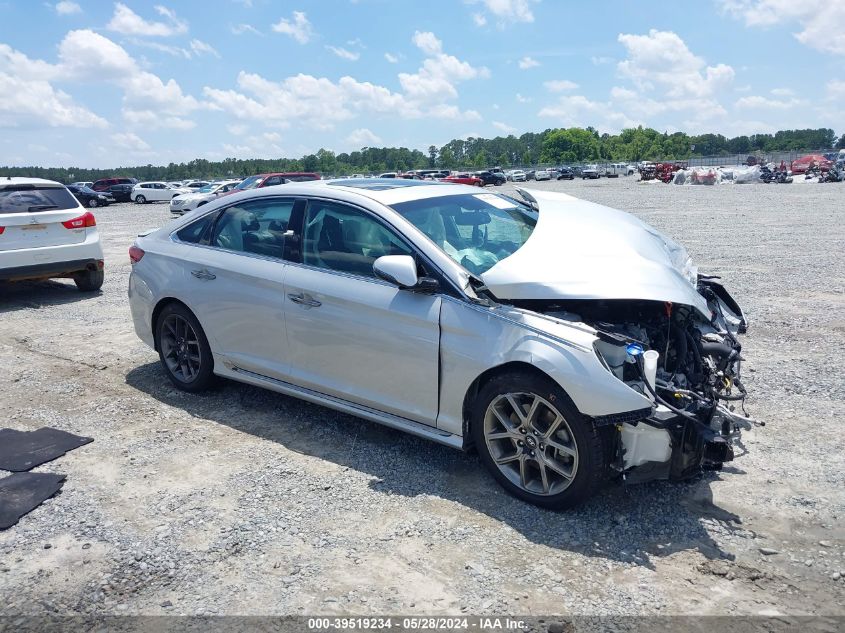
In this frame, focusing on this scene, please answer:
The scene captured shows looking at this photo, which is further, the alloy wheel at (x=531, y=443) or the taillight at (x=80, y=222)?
the taillight at (x=80, y=222)

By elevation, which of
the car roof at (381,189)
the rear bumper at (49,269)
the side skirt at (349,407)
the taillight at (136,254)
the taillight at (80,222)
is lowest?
the side skirt at (349,407)

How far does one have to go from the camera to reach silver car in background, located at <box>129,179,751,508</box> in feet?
11.8

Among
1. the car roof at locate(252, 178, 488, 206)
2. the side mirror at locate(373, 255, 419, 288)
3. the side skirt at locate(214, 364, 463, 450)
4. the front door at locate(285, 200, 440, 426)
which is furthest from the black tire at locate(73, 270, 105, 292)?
the side mirror at locate(373, 255, 419, 288)

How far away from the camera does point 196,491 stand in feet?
13.7

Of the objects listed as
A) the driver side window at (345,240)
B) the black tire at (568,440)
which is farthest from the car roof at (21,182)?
the black tire at (568,440)

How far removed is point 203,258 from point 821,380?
516cm

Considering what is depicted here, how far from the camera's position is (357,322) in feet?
14.6

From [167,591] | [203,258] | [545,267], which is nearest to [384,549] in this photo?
[167,591]

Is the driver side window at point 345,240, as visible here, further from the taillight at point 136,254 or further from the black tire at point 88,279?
the black tire at point 88,279

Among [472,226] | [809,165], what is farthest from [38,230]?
[809,165]

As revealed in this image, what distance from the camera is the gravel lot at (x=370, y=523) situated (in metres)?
3.15

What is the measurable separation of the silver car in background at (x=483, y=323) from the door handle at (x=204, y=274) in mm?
14

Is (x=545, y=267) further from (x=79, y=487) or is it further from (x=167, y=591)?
(x=79, y=487)

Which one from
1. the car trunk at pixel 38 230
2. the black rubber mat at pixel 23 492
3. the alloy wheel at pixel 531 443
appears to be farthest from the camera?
the car trunk at pixel 38 230
